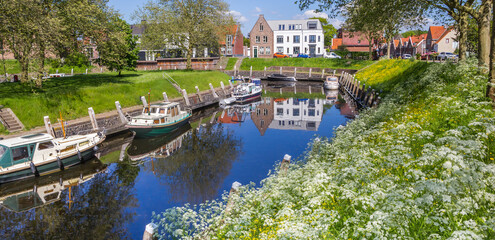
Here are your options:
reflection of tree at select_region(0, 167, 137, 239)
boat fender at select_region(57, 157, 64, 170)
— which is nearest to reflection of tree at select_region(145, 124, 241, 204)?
reflection of tree at select_region(0, 167, 137, 239)

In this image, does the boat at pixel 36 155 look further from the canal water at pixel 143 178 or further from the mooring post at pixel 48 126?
the mooring post at pixel 48 126

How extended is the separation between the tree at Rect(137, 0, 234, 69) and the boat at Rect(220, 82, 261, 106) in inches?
534

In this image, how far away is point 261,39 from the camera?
9019 cm

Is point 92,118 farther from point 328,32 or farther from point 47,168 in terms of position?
point 328,32

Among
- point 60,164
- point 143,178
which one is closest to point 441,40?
point 143,178

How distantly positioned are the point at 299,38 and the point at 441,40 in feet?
115

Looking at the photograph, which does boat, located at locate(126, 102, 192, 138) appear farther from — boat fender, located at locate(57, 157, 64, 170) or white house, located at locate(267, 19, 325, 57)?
white house, located at locate(267, 19, 325, 57)

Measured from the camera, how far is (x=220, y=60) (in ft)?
258

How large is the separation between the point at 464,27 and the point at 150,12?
46.1 meters

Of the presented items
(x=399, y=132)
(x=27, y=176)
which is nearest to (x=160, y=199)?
(x=27, y=176)

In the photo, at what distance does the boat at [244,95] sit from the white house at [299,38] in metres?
47.3

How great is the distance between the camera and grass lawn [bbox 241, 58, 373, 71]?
2776 inches

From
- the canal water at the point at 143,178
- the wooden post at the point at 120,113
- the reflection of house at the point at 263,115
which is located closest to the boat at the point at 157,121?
the canal water at the point at 143,178

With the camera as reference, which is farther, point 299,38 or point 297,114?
point 299,38
